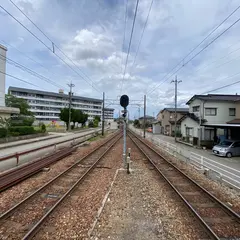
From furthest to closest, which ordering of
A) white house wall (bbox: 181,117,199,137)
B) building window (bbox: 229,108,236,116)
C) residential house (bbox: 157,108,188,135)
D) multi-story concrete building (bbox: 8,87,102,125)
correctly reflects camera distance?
multi-story concrete building (bbox: 8,87,102,125)
residential house (bbox: 157,108,188,135)
building window (bbox: 229,108,236,116)
white house wall (bbox: 181,117,199,137)

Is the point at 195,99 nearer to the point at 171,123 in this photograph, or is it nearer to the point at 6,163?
the point at 171,123

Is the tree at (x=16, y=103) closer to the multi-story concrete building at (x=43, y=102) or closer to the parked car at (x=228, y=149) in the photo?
the multi-story concrete building at (x=43, y=102)

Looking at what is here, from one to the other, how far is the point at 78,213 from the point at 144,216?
1809 millimetres

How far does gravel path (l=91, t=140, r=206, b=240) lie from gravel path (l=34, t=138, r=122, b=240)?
1.05 ft

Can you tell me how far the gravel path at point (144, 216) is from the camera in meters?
4.16

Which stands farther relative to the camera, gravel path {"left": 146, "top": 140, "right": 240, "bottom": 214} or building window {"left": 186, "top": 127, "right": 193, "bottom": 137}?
building window {"left": 186, "top": 127, "right": 193, "bottom": 137}

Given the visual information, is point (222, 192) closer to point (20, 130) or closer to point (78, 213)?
point (78, 213)

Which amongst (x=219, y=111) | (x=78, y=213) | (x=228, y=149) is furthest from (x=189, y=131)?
(x=78, y=213)

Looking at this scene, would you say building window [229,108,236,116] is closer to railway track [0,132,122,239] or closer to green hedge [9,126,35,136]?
railway track [0,132,122,239]

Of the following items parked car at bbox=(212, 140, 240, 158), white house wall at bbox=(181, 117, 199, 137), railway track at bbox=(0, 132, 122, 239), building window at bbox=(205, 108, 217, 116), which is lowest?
railway track at bbox=(0, 132, 122, 239)

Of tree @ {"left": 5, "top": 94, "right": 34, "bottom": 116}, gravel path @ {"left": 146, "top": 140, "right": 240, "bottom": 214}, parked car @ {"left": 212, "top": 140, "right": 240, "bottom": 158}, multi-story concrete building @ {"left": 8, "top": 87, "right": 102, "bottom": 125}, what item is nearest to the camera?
gravel path @ {"left": 146, "top": 140, "right": 240, "bottom": 214}

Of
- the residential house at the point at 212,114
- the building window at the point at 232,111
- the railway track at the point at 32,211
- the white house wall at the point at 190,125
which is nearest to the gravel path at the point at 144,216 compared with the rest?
the railway track at the point at 32,211

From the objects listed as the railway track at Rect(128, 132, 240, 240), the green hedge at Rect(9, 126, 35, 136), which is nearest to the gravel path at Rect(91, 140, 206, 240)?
the railway track at Rect(128, 132, 240, 240)

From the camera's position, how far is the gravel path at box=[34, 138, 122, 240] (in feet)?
13.5
